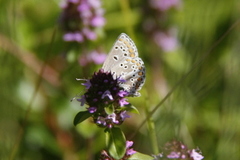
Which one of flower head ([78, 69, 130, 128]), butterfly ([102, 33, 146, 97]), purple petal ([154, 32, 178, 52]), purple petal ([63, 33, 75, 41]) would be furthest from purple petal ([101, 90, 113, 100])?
purple petal ([154, 32, 178, 52])

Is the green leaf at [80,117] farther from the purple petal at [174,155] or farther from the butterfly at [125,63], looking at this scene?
the purple petal at [174,155]

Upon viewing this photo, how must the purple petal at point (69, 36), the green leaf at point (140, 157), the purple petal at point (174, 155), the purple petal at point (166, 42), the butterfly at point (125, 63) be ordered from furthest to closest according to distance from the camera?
the purple petal at point (166, 42) → the purple petal at point (69, 36) → the butterfly at point (125, 63) → the green leaf at point (140, 157) → the purple petal at point (174, 155)

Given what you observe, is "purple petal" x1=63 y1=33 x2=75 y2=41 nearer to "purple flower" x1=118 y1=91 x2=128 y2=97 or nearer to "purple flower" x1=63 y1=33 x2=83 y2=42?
"purple flower" x1=63 y1=33 x2=83 y2=42

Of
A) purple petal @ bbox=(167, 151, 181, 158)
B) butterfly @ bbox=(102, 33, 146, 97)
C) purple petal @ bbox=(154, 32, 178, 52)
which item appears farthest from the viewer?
purple petal @ bbox=(154, 32, 178, 52)

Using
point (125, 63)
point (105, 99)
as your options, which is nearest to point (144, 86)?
point (125, 63)

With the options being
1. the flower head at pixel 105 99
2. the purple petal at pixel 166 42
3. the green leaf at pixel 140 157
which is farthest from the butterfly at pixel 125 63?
the purple petal at pixel 166 42

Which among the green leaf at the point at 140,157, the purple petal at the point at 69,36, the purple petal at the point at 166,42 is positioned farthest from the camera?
the purple petal at the point at 166,42
